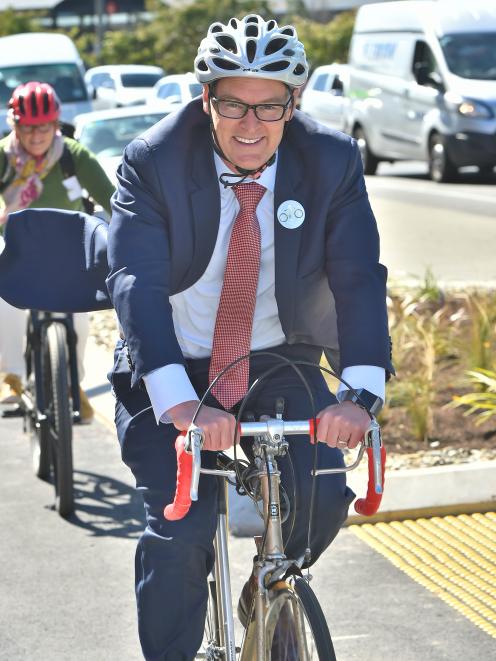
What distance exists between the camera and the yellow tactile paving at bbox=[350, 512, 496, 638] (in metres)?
5.01

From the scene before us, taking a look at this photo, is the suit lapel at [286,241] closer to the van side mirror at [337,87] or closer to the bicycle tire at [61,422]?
the bicycle tire at [61,422]

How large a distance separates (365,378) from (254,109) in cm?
71

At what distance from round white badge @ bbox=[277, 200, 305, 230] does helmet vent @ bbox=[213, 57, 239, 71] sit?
1.22 feet

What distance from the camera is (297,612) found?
3086 millimetres

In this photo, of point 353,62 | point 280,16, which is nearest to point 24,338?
point 353,62

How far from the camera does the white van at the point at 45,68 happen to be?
2323 centimetres

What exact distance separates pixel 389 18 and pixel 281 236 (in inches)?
769

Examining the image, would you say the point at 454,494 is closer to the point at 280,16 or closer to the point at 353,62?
the point at 353,62

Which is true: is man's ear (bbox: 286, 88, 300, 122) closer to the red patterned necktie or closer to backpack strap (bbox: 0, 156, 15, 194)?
the red patterned necktie

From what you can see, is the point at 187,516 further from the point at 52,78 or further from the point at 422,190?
the point at 52,78

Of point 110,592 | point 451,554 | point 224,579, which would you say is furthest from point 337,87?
point 224,579

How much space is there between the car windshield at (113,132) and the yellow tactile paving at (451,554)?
26.2ft

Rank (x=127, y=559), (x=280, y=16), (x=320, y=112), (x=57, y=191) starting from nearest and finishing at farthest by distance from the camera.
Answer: (x=127, y=559), (x=57, y=191), (x=320, y=112), (x=280, y=16)

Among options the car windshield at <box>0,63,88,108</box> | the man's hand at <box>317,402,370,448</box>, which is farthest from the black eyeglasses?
the car windshield at <box>0,63,88,108</box>
